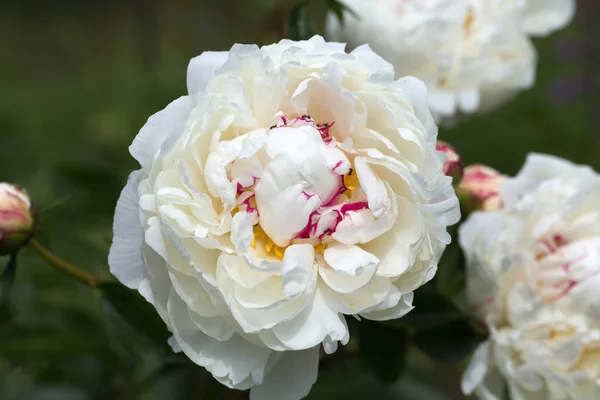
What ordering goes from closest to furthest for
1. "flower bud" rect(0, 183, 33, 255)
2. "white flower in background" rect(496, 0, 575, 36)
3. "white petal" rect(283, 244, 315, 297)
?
"white petal" rect(283, 244, 315, 297) → "flower bud" rect(0, 183, 33, 255) → "white flower in background" rect(496, 0, 575, 36)

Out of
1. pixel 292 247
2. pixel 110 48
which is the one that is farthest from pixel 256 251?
pixel 110 48

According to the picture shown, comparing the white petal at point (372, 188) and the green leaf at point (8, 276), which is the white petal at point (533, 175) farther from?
the green leaf at point (8, 276)

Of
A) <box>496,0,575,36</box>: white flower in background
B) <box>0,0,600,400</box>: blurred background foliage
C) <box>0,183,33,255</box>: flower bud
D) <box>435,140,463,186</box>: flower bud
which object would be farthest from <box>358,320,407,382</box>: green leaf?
<box>496,0,575,36</box>: white flower in background

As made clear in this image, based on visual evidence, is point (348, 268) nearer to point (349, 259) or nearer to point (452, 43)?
point (349, 259)

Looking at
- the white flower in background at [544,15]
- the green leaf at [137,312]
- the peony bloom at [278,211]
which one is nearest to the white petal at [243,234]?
the peony bloom at [278,211]

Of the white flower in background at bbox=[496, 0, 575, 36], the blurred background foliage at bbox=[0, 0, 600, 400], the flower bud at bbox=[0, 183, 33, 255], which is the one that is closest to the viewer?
the flower bud at bbox=[0, 183, 33, 255]

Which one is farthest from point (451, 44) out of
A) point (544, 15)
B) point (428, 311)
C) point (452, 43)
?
point (428, 311)

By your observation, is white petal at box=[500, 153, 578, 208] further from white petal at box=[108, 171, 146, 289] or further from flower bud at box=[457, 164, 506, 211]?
white petal at box=[108, 171, 146, 289]
